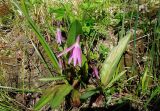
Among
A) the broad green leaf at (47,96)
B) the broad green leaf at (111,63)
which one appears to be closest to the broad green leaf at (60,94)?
the broad green leaf at (47,96)

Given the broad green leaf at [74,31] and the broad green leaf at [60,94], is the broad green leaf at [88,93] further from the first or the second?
the broad green leaf at [74,31]

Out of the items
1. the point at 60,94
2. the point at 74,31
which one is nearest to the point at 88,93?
the point at 60,94

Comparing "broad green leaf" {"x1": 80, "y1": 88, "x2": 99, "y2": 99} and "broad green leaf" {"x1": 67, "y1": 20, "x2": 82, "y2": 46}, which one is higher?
"broad green leaf" {"x1": 67, "y1": 20, "x2": 82, "y2": 46}

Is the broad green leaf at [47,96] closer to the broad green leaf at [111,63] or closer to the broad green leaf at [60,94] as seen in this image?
the broad green leaf at [60,94]

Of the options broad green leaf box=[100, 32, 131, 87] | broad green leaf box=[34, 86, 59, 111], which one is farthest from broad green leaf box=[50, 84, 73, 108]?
broad green leaf box=[100, 32, 131, 87]

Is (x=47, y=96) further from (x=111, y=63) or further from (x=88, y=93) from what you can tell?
(x=111, y=63)

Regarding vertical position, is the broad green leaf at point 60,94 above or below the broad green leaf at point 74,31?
below

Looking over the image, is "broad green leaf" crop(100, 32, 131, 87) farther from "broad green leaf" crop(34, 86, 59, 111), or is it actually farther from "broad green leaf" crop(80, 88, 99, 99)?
"broad green leaf" crop(34, 86, 59, 111)

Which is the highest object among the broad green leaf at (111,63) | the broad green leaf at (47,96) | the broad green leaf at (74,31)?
the broad green leaf at (74,31)

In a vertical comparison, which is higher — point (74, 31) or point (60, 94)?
point (74, 31)
